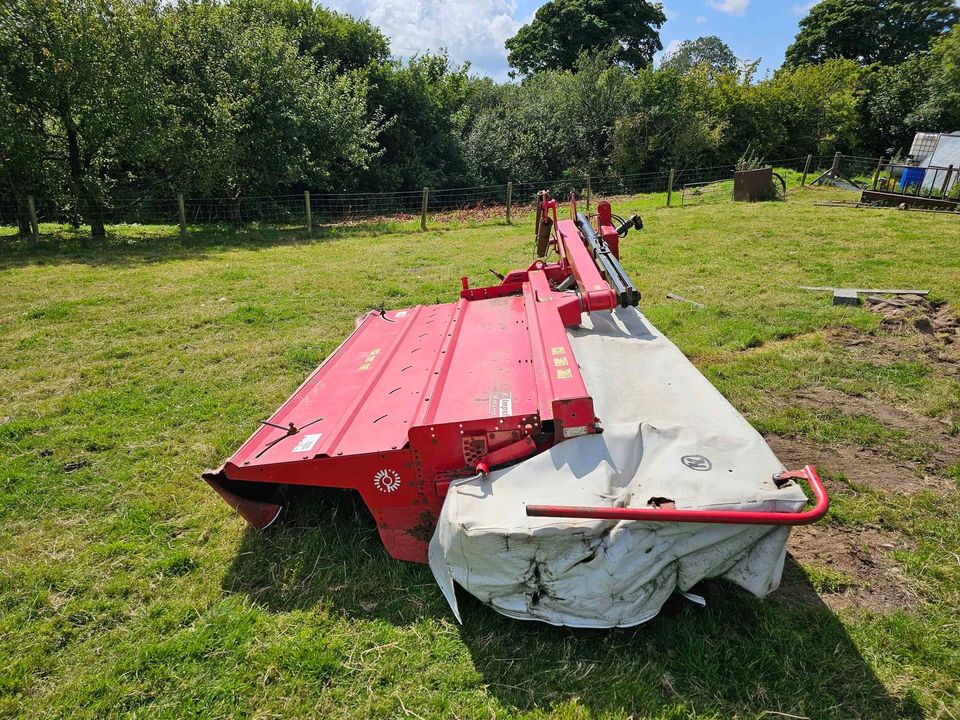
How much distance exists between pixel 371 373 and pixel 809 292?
5976mm

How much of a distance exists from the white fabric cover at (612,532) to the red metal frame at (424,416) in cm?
15

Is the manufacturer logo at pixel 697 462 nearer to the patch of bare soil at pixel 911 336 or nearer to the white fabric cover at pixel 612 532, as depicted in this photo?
the white fabric cover at pixel 612 532

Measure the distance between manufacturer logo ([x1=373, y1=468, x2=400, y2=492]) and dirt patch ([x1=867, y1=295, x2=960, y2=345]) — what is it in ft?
17.8

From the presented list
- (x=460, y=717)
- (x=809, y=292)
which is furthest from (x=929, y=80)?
(x=460, y=717)

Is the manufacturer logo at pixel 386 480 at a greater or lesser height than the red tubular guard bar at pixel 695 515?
lesser

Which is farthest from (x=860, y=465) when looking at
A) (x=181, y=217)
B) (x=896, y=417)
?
(x=181, y=217)

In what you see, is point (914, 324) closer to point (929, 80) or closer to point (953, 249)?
point (953, 249)

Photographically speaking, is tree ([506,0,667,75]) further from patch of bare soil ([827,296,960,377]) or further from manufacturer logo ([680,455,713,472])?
manufacturer logo ([680,455,713,472])

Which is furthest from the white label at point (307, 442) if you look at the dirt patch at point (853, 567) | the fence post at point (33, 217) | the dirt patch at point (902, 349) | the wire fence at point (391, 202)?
the fence post at point (33, 217)

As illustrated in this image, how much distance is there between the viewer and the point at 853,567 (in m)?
2.79

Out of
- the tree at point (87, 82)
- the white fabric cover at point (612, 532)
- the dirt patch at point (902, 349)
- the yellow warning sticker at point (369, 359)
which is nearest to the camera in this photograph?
the white fabric cover at point (612, 532)

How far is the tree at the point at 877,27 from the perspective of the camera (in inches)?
1350

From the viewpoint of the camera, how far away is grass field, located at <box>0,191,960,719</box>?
7.30 ft

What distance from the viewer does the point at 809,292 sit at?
722 centimetres
